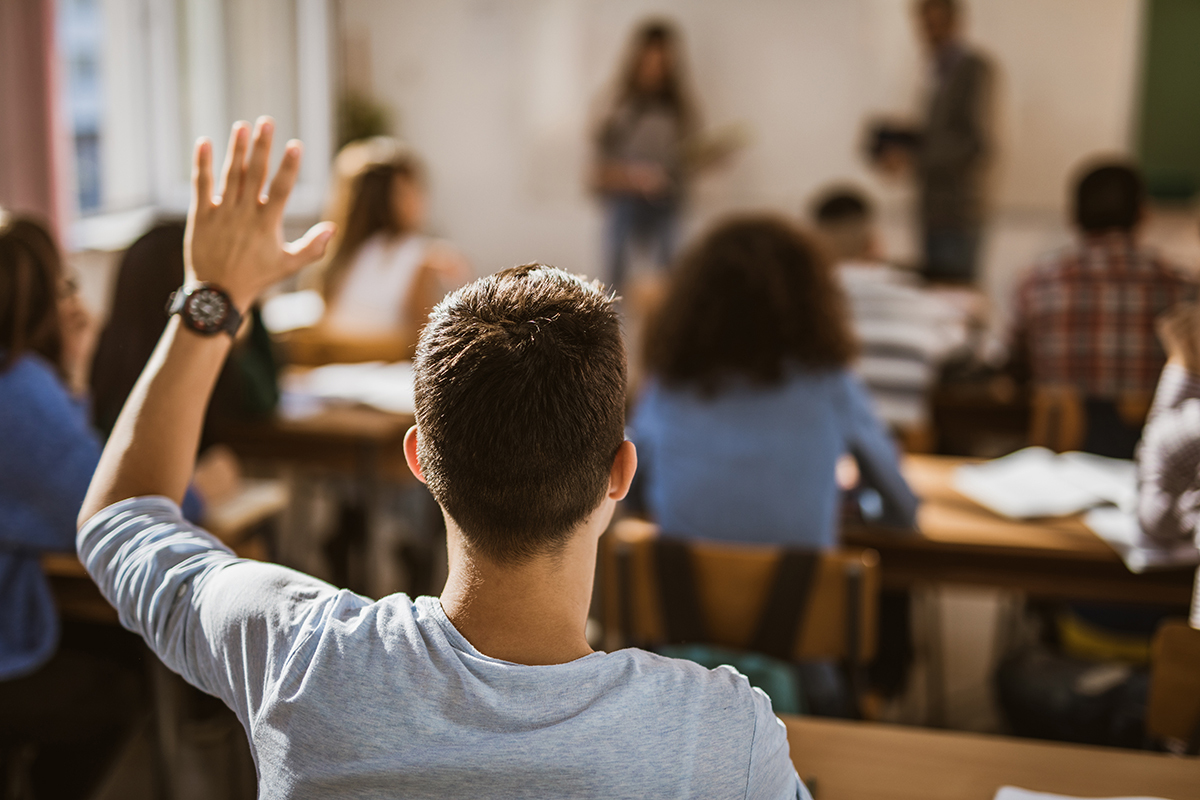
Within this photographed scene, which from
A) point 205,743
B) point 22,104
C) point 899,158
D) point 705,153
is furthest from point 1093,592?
point 705,153

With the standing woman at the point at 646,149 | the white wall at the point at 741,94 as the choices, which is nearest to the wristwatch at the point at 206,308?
the standing woman at the point at 646,149

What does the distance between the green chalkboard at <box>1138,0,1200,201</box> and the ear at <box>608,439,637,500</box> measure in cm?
630

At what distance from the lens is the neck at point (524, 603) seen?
768mm

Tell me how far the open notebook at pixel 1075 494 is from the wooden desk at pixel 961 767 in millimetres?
752

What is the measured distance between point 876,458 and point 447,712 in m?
1.43

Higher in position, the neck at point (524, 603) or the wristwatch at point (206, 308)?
the wristwatch at point (206, 308)

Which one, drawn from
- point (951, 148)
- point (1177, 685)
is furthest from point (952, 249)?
point (1177, 685)

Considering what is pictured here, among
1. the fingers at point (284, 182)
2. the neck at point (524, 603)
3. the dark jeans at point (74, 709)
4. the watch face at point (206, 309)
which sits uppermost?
the fingers at point (284, 182)

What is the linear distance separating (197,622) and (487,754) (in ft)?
0.91

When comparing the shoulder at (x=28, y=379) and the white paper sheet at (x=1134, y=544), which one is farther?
the white paper sheet at (x=1134, y=544)

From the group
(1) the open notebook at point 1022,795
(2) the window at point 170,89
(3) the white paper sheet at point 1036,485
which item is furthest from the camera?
(2) the window at point 170,89

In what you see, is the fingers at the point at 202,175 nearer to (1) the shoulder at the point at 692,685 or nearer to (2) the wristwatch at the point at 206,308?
(2) the wristwatch at the point at 206,308

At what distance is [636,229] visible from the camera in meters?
6.91

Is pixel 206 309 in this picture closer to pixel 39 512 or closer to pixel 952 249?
pixel 39 512
